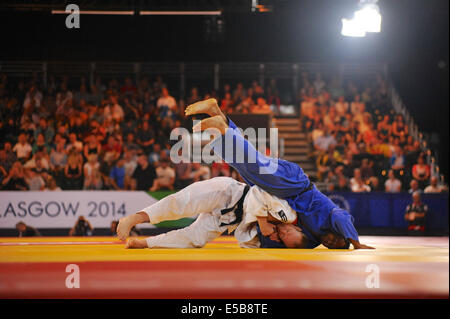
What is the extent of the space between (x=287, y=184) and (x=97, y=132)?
6.59m

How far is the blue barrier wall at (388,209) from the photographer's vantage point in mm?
8156

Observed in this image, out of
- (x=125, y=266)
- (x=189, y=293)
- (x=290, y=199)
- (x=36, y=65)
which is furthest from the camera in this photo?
(x=36, y=65)

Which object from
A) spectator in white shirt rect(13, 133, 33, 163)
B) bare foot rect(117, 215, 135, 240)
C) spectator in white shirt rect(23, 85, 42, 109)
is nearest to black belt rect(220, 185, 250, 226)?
bare foot rect(117, 215, 135, 240)

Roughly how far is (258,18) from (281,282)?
10798 millimetres

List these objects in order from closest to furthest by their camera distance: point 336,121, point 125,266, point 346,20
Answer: point 125,266
point 346,20
point 336,121

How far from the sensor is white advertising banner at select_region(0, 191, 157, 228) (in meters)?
7.31

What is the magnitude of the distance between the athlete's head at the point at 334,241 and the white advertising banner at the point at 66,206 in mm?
4551

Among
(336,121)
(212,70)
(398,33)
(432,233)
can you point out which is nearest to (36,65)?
(212,70)

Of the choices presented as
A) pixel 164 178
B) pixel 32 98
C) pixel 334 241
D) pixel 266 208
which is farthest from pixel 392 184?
pixel 32 98

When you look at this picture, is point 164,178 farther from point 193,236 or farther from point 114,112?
point 193,236

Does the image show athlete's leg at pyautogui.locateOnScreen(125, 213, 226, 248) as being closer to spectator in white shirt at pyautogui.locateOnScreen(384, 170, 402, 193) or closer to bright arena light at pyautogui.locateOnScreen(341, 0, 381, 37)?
spectator in white shirt at pyautogui.locateOnScreen(384, 170, 402, 193)

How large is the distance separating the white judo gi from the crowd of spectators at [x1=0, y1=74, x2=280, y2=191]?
14.4ft

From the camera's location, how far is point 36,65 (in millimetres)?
11695

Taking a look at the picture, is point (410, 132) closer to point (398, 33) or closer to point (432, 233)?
point (398, 33)
